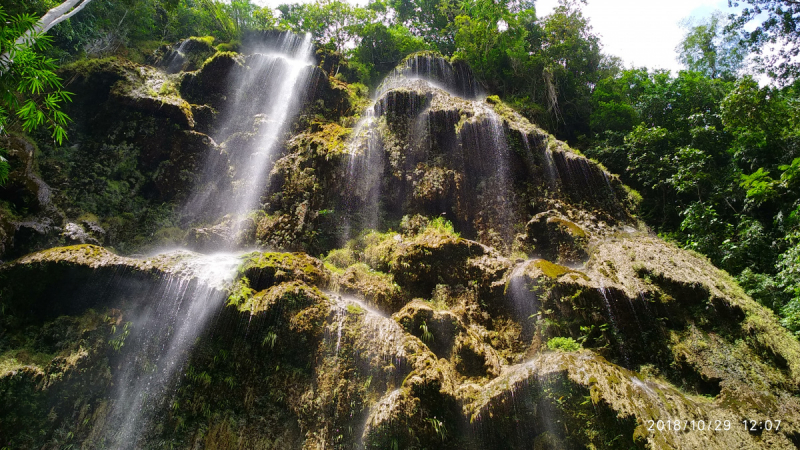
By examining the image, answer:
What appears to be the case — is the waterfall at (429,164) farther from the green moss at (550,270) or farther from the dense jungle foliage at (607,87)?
the dense jungle foliage at (607,87)

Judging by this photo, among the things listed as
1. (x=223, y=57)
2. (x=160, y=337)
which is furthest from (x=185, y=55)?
(x=160, y=337)

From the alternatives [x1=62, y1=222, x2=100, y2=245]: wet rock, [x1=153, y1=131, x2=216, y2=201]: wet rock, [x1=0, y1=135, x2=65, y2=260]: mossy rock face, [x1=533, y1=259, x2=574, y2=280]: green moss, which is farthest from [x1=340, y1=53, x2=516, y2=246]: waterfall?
[x1=0, y1=135, x2=65, y2=260]: mossy rock face

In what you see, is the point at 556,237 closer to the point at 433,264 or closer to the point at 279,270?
the point at 433,264

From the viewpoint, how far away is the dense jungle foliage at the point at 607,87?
8.31 m

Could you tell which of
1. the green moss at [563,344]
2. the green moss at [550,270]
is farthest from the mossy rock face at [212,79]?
the green moss at [563,344]

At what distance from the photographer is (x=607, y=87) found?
15656 mm

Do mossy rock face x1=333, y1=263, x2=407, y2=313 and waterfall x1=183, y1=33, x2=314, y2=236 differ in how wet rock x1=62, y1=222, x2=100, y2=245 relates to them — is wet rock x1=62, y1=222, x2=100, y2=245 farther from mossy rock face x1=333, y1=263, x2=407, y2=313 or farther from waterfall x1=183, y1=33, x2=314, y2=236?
mossy rock face x1=333, y1=263, x2=407, y2=313

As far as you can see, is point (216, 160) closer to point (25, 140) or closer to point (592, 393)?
point (25, 140)
